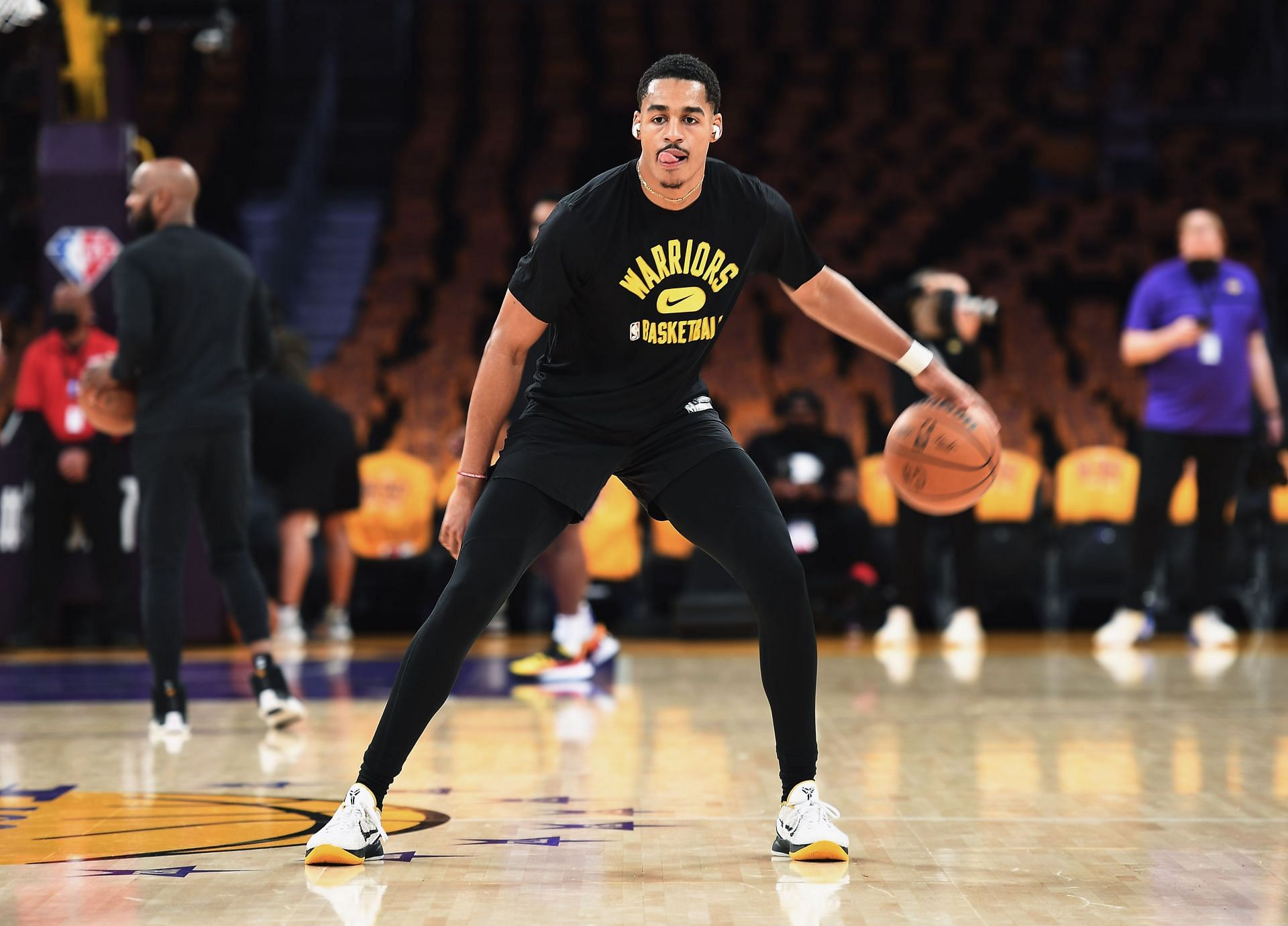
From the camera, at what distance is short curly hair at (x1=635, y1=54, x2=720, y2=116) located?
2.89 meters

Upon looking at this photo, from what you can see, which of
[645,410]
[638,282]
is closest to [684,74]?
[638,282]

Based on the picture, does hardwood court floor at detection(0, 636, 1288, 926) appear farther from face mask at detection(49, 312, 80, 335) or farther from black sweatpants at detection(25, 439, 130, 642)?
face mask at detection(49, 312, 80, 335)

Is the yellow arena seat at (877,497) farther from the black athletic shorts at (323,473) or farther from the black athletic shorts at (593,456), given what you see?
the black athletic shorts at (593,456)

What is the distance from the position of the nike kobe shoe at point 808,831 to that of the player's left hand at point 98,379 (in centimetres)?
246

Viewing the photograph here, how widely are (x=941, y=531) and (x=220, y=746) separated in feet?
15.2

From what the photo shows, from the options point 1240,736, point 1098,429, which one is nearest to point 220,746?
point 1240,736

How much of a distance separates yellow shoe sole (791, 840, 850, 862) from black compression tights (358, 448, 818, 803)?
16 centimetres

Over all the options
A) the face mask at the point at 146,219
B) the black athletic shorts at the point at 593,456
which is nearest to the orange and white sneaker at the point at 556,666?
the face mask at the point at 146,219

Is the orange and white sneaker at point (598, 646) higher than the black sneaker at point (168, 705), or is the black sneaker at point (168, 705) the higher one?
the black sneaker at point (168, 705)

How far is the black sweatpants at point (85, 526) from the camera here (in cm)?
740

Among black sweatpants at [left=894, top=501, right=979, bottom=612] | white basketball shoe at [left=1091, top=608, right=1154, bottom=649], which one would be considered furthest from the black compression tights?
black sweatpants at [left=894, top=501, right=979, bottom=612]

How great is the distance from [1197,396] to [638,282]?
4679 mm

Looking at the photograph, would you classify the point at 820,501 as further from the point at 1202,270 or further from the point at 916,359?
the point at 916,359

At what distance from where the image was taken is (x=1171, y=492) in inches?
277
